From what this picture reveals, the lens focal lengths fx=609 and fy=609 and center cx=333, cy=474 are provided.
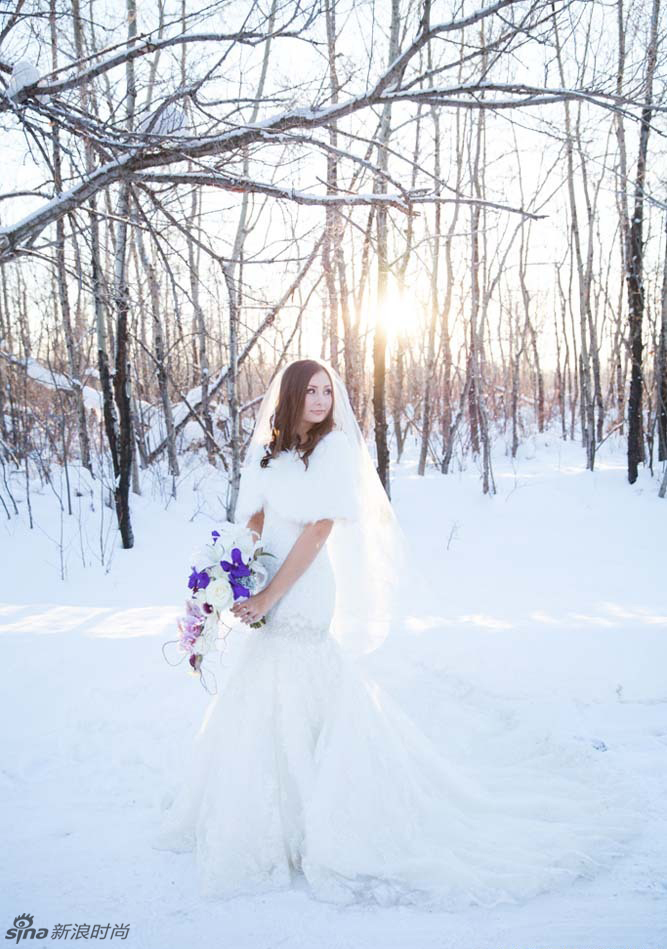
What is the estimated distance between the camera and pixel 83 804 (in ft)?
8.59

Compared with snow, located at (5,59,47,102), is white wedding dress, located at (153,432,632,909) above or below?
below

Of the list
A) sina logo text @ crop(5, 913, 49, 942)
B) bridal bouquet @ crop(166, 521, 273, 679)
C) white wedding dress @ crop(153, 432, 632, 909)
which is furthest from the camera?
bridal bouquet @ crop(166, 521, 273, 679)

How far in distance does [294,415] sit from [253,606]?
77 cm

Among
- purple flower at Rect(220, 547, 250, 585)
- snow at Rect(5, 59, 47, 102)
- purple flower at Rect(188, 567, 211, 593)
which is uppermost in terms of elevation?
snow at Rect(5, 59, 47, 102)

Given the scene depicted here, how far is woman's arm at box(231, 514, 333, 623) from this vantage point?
224 centimetres

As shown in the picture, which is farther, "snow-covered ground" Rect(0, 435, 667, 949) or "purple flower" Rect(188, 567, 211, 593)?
"purple flower" Rect(188, 567, 211, 593)

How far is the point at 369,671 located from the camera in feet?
12.3

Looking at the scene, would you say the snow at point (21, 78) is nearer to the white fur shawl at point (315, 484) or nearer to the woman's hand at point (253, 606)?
the white fur shawl at point (315, 484)

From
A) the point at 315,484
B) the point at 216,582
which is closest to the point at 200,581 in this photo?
the point at 216,582

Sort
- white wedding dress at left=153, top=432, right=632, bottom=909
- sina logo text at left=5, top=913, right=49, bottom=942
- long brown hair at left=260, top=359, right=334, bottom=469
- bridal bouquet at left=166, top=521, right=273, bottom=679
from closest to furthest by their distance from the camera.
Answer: sina logo text at left=5, top=913, right=49, bottom=942 < white wedding dress at left=153, top=432, right=632, bottom=909 < bridal bouquet at left=166, top=521, right=273, bottom=679 < long brown hair at left=260, top=359, right=334, bottom=469

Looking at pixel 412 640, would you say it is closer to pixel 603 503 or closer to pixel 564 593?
pixel 564 593

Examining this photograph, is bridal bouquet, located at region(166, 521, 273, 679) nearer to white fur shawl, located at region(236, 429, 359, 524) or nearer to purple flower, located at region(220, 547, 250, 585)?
purple flower, located at region(220, 547, 250, 585)

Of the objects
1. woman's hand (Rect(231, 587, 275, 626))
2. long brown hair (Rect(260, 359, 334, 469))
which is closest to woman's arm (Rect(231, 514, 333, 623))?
woman's hand (Rect(231, 587, 275, 626))

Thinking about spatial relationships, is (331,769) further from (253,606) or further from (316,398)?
(316,398)
